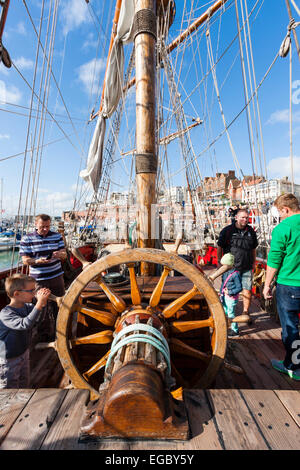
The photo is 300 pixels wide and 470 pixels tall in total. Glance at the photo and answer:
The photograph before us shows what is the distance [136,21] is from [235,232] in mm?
2689

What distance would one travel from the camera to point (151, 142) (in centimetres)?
244

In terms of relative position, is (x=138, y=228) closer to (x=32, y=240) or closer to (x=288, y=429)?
(x=32, y=240)

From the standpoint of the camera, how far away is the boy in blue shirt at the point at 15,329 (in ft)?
4.90

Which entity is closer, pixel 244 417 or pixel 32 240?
pixel 244 417

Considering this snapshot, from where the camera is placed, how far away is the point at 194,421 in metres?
0.88

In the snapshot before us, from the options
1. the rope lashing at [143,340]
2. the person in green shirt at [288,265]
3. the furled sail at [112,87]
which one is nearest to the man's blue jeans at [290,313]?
the person in green shirt at [288,265]

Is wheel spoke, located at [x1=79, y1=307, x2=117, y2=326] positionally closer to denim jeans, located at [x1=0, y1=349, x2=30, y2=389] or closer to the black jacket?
denim jeans, located at [x1=0, y1=349, x2=30, y2=389]

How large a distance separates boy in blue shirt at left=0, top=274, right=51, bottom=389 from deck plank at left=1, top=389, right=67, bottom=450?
1.84ft

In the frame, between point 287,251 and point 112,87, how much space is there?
4.20 meters

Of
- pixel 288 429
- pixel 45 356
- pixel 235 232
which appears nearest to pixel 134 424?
pixel 288 429

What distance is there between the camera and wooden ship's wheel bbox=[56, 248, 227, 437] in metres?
0.98

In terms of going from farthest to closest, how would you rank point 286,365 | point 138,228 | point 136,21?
point 136,21 → point 138,228 → point 286,365

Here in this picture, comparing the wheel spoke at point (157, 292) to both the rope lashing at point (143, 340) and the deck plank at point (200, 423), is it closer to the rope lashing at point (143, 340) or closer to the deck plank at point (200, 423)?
the rope lashing at point (143, 340)
